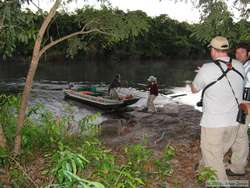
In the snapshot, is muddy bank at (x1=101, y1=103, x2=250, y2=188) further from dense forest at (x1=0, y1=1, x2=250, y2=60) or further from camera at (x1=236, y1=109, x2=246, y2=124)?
dense forest at (x1=0, y1=1, x2=250, y2=60)

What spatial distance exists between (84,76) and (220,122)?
139 feet

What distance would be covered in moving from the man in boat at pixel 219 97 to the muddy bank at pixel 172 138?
1.13 meters

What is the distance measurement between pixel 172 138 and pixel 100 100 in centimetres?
1349

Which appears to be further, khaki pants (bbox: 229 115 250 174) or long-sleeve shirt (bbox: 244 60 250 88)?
khaki pants (bbox: 229 115 250 174)

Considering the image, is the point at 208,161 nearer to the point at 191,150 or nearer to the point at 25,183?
the point at 25,183

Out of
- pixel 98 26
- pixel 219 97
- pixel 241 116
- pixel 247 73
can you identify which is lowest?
pixel 241 116

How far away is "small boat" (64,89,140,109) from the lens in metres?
24.0

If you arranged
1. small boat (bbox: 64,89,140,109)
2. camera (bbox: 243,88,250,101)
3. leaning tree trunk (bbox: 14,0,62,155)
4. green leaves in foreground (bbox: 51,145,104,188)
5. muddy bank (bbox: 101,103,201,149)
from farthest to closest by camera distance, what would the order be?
small boat (bbox: 64,89,140,109)
muddy bank (bbox: 101,103,201,149)
leaning tree trunk (bbox: 14,0,62,155)
camera (bbox: 243,88,250,101)
green leaves in foreground (bbox: 51,145,104,188)

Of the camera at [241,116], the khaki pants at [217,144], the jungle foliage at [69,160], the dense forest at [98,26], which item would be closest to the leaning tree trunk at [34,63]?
the dense forest at [98,26]

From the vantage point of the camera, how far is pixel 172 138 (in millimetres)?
11547

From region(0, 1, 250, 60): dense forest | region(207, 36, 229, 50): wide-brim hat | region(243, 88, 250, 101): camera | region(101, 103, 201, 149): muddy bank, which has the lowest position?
region(101, 103, 201, 149): muddy bank

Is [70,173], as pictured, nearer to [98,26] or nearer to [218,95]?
[218,95]

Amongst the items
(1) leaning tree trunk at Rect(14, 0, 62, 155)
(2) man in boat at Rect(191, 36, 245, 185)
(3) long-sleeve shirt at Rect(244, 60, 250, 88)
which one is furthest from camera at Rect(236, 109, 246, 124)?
(1) leaning tree trunk at Rect(14, 0, 62, 155)

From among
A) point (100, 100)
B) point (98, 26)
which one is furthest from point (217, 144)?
point (100, 100)
